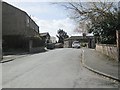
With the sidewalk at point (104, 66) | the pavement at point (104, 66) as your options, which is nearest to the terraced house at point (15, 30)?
the pavement at point (104, 66)

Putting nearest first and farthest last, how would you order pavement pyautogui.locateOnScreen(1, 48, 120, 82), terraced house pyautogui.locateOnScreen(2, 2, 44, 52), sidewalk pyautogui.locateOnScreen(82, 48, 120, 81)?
pavement pyautogui.locateOnScreen(1, 48, 120, 82)
sidewalk pyautogui.locateOnScreen(82, 48, 120, 81)
terraced house pyautogui.locateOnScreen(2, 2, 44, 52)

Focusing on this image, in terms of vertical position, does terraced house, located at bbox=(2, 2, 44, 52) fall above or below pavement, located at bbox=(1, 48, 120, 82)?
above

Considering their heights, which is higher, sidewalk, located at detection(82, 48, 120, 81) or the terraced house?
the terraced house

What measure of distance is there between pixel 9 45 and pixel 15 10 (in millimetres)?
7569

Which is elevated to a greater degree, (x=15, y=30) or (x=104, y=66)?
(x=15, y=30)

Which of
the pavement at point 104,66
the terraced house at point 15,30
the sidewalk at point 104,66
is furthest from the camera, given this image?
the terraced house at point 15,30

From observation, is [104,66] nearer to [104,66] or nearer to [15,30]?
[104,66]

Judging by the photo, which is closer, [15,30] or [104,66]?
[104,66]

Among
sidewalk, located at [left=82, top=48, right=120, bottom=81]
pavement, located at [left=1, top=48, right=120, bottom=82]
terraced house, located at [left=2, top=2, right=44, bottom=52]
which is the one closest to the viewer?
pavement, located at [left=1, top=48, right=120, bottom=82]

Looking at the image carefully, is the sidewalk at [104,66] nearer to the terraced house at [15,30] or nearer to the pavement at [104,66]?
the pavement at [104,66]

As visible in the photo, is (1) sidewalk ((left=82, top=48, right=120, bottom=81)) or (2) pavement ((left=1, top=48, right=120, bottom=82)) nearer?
(2) pavement ((left=1, top=48, right=120, bottom=82))

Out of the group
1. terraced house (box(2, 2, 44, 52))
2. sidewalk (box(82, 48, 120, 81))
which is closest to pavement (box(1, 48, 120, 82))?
sidewalk (box(82, 48, 120, 81))

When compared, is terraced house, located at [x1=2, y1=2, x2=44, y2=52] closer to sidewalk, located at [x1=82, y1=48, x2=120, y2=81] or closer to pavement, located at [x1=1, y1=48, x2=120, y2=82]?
pavement, located at [x1=1, y1=48, x2=120, y2=82]

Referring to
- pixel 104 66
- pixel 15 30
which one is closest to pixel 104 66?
pixel 104 66
